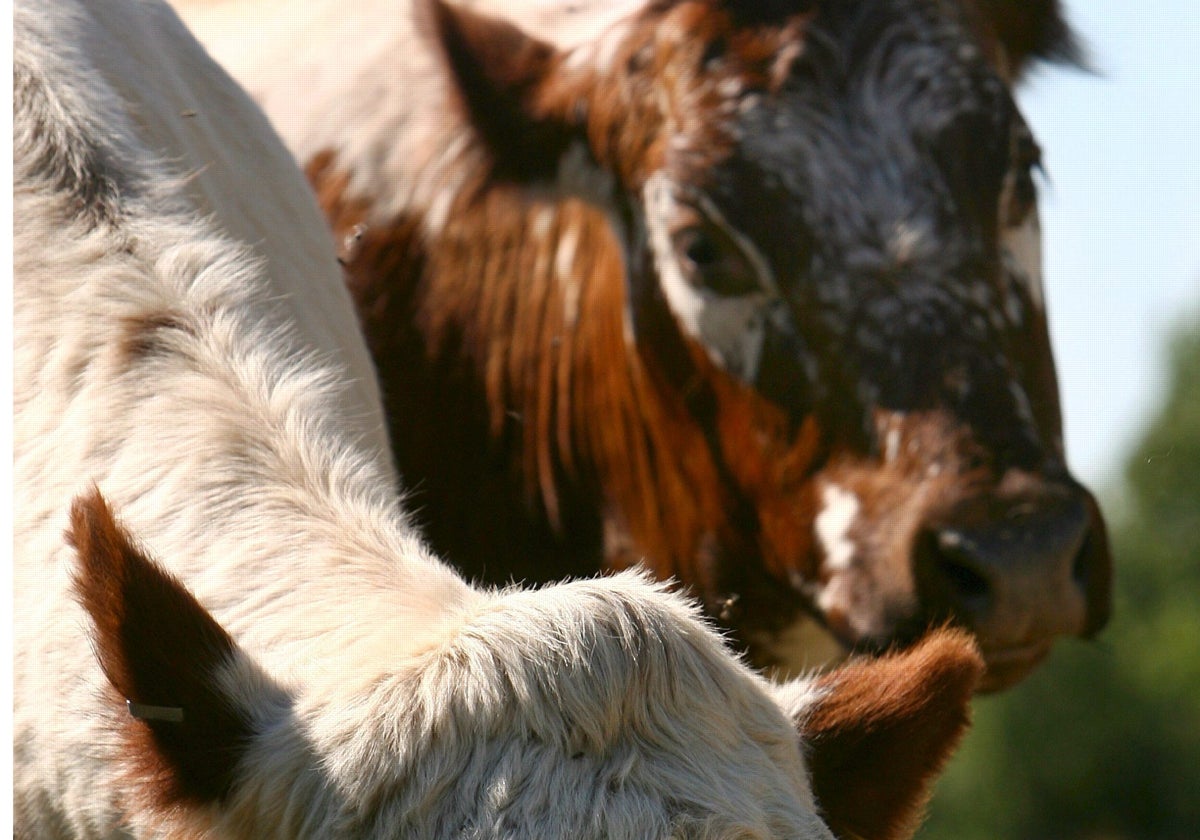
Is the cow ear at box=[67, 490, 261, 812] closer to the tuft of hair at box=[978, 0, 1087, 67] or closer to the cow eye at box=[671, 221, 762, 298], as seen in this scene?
the cow eye at box=[671, 221, 762, 298]

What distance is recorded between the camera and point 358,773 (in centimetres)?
161

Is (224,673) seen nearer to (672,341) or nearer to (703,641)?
(703,641)

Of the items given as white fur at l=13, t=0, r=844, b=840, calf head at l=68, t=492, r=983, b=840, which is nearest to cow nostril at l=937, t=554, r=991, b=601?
white fur at l=13, t=0, r=844, b=840

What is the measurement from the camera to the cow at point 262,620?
1630mm

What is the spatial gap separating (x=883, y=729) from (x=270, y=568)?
2.63 ft

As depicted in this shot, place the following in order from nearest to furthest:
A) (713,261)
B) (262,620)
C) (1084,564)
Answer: (262,620)
(1084,564)
(713,261)

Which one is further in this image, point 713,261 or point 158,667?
point 713,261

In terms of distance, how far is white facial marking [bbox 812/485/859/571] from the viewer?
317 cm

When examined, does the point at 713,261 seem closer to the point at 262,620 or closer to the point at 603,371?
the point at 603,371

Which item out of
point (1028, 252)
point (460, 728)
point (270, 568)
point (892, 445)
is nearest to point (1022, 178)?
point (1028, 252)

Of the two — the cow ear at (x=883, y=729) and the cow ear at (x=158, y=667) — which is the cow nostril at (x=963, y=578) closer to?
the cow ear at (x=883, y=729)

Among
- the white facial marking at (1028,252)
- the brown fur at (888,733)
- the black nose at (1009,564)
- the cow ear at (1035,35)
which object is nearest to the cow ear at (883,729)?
the brown fur at (888,733)

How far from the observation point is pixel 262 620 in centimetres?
193

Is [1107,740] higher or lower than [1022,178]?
lower
